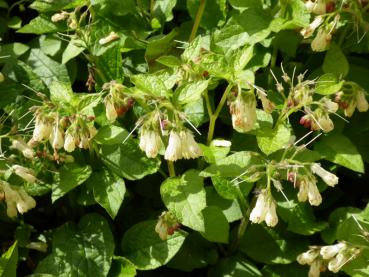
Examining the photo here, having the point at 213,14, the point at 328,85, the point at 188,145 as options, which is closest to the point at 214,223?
the point at 188,145

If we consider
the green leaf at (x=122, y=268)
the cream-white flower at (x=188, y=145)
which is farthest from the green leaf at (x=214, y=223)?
the cream-white flower at (x=188, y=145)

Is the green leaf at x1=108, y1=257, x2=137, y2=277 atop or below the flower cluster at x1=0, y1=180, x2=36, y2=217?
→ below

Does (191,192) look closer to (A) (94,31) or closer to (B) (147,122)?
(B) (147,122)

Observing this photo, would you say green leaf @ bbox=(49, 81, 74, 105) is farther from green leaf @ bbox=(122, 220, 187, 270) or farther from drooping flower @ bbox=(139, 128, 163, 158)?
green leaf @ bbox=(122, 220, 187, 270)

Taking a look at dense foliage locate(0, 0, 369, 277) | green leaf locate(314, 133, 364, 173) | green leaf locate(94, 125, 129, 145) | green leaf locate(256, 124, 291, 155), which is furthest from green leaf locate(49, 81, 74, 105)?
green leaf locate(314, 133, 364, 173)

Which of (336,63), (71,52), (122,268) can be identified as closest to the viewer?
(122,268)

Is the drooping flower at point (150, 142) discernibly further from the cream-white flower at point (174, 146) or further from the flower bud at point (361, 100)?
the flower bud at point (361, 100)

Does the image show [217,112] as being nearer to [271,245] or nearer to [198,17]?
[198,17]
